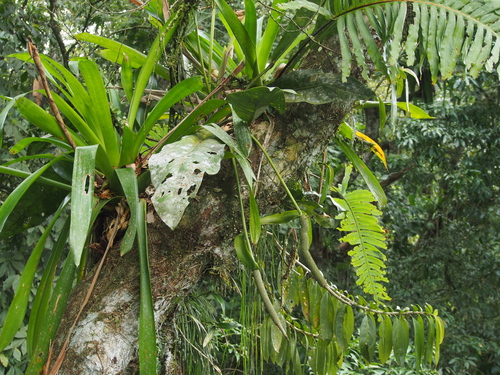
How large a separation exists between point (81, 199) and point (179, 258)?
22 centimetres

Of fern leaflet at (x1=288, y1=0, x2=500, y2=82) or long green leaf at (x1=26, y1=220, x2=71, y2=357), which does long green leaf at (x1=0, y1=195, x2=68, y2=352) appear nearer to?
long green leaf at (x1=26, y1=220, x2=71, y2=357)

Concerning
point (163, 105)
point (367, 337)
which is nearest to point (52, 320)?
Answer: point (163, 105)

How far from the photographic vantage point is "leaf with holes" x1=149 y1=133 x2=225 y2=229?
0.70m

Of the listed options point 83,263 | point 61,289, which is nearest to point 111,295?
point 61,289

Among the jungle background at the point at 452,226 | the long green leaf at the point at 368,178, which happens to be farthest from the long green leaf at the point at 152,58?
the jungle background at the point at 452,226

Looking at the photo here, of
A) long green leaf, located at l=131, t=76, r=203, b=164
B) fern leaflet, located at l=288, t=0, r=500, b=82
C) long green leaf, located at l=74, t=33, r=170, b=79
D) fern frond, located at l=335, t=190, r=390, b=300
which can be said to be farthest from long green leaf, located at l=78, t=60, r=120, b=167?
fern frond, located at l=335, t=190, r=390, b=300

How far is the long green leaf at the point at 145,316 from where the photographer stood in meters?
0.71

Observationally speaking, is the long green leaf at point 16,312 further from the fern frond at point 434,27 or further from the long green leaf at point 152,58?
the fern frond at point 434,27

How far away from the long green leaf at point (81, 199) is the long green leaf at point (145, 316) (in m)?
0.10

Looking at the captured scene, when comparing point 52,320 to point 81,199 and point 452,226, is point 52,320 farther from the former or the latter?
point 452,226

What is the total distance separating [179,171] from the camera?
745mm

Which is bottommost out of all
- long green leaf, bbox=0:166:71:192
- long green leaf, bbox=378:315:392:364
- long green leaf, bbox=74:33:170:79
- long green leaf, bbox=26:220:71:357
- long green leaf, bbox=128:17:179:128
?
long green leaf, bbox=378:315:392:364

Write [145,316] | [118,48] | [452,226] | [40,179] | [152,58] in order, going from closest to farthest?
1. [145,316]
2. [40,179]
3. [152,58]
4. [118,48]
5. [452,226]

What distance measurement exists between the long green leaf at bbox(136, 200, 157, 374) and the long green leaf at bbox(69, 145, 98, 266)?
0.33 ft
